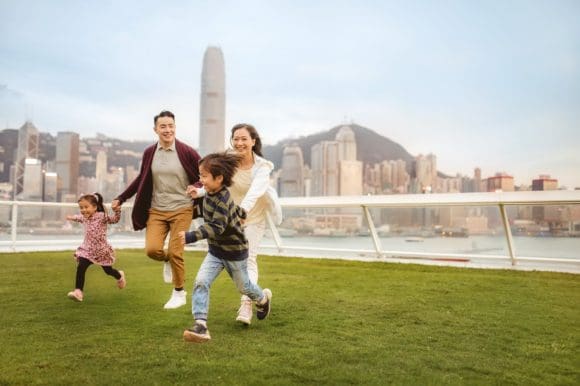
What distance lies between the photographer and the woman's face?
15.1 feet

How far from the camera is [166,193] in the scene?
5.47 m

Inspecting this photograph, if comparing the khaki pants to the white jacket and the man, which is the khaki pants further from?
the white jacket

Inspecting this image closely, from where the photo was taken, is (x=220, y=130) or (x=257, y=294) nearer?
(x=257, y=294)

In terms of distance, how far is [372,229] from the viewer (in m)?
11.2

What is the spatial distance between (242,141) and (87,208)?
2.49 meters

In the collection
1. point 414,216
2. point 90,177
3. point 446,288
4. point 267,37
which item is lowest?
point 446,288

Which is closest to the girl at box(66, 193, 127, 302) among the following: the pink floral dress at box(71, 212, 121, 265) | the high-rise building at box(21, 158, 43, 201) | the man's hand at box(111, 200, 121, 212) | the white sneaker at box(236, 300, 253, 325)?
the pink floral dress at box(71, 212, 121, 265)

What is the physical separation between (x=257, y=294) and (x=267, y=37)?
91465 mm

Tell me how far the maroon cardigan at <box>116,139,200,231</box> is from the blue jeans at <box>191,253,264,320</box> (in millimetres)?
1638

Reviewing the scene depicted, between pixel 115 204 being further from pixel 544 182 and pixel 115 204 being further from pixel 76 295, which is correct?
pixel 544 182

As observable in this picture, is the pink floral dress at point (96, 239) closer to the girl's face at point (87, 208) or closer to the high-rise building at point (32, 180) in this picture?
the girl's face at point (87, 208)

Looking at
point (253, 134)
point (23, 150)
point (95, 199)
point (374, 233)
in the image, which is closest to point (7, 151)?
point (23, 150)

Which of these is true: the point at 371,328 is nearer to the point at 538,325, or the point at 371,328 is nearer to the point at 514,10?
the point at 538,325

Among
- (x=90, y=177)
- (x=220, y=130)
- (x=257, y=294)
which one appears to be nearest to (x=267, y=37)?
(x=220, y=130)
